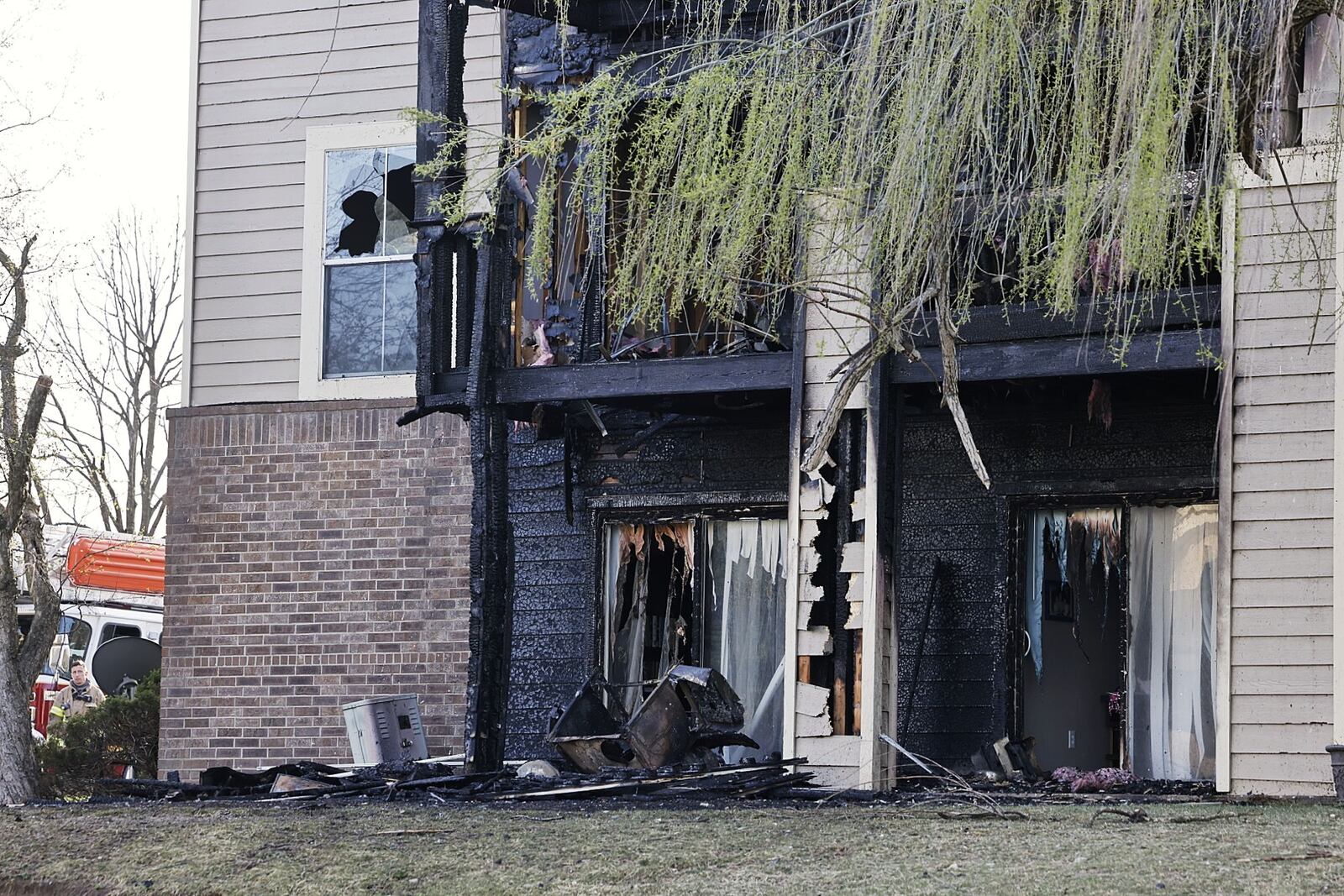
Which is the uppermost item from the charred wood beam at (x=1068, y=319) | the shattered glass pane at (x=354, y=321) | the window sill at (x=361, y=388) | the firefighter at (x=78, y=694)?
the shattered glass pane at (x=354, y=321)

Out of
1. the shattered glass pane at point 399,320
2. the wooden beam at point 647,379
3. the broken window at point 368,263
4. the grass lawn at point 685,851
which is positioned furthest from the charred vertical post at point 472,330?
the broken window at point 368,263

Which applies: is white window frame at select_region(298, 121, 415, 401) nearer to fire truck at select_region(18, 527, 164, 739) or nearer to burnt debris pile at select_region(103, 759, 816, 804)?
burnt debris pile at select_region(103, 759, 816, 804)

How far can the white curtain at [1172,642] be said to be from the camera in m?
11.8

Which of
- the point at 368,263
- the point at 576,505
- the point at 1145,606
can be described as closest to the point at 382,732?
the point at 576,505

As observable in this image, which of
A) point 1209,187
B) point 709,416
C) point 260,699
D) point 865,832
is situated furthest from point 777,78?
point 260,699

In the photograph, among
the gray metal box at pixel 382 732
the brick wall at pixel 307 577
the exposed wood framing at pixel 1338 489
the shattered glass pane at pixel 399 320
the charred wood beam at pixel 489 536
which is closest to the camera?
the exposed wood framing at pixel 1338 489

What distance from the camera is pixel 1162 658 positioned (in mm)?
11898

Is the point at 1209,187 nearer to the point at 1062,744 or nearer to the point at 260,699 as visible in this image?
the point at 1062,744

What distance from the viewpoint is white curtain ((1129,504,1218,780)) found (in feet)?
38.6

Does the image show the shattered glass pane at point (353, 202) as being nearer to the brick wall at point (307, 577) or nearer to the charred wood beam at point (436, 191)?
the brick wall at point (307, 577)

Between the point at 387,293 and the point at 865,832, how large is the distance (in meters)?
7.75

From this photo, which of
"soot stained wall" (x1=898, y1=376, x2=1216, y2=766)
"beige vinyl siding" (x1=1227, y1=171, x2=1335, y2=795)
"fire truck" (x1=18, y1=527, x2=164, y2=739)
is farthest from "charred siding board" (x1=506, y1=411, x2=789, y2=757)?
"fire truck" (x1=18, y1=527, x2=164, y2=739)

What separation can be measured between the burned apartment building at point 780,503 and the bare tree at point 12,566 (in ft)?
4.32

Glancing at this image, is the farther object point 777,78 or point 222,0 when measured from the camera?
point 222,0
